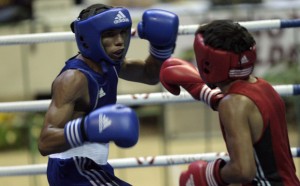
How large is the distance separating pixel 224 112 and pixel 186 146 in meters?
3.91

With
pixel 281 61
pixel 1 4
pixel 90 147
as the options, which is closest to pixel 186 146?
pixel 281 61

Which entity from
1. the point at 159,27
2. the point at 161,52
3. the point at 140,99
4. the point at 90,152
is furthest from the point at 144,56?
the point at 90,152

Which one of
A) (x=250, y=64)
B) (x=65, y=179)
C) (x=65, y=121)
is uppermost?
(x=250, y=64)

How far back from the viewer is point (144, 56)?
247 inches

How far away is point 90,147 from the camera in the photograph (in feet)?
8.79

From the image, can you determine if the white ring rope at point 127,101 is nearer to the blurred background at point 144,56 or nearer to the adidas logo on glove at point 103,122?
the adidas logo on glove at point 103,122

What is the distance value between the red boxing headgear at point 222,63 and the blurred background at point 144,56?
3.13 m

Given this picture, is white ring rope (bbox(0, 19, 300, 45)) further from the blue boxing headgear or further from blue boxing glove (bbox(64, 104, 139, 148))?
blue boxing glove (bbox(64, 104, 139, 148))

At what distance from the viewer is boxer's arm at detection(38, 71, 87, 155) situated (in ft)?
7.97

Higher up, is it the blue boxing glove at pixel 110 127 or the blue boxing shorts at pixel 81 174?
the blue boxing glove at pixel 110 127

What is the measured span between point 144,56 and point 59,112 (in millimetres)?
3792

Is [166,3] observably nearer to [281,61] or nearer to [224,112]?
[281,61]

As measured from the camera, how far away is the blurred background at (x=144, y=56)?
599 centimetres

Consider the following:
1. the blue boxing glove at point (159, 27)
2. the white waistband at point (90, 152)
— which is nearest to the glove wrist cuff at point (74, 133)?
the white waistband at point (90, 152)
